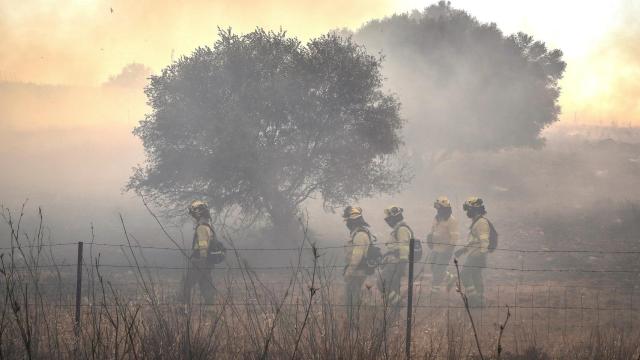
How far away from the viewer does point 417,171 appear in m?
31.2

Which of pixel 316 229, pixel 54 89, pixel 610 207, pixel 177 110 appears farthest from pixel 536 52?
pixel 54 89

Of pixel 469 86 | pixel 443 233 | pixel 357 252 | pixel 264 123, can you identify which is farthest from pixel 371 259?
pixel 469 86

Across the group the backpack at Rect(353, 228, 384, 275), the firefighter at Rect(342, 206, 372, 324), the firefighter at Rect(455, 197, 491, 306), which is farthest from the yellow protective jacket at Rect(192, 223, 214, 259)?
the firefighter at Rect(455, 197, 491, 306)

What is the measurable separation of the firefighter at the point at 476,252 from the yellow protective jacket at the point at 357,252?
2.36 meters

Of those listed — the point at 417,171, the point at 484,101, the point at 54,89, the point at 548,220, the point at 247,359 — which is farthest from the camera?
the point at 54,89

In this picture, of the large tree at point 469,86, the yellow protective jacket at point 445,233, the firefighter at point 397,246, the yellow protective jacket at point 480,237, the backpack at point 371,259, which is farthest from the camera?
the large tree at point 469,86

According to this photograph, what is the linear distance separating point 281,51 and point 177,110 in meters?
3.46

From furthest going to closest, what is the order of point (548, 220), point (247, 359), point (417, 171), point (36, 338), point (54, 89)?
1. point (54, 89)
2. point (417, 171)
3. point (548, 220)
4. point (247, 359)
5. point (36, 338)

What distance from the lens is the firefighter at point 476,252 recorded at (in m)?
10.6

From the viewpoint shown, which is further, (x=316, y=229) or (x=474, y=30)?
(x=474, y=30)

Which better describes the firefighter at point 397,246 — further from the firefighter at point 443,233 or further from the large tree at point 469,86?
the large tree at point 469,86

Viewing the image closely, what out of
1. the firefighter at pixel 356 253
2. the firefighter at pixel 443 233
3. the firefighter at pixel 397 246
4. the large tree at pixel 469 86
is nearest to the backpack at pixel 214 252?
the firefighter at pixel 356 253

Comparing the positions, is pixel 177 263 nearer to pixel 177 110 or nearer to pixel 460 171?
pixel 177 110

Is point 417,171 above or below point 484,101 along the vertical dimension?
below
